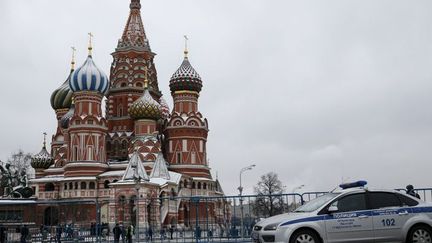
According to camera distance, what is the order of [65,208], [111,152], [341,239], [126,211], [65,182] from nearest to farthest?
[341,239], [65,208], [126,211], [65,182], [111,152]

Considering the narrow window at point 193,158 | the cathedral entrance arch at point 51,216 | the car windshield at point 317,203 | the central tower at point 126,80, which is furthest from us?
the central tower at point 126,80

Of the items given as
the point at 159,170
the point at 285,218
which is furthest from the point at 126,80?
the point at 285,218

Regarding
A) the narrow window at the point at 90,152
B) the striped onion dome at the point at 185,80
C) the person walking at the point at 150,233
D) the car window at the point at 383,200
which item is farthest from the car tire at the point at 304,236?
the striped onion dome at the point at 185,80

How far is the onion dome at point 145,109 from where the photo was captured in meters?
57.8

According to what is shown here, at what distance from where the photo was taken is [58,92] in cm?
6756

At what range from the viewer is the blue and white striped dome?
186 feet

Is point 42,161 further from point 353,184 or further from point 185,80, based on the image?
point 353,184

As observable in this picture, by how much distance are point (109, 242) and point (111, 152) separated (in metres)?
40.9

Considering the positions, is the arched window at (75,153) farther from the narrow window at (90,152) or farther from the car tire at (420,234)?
the car tire at (420,234)

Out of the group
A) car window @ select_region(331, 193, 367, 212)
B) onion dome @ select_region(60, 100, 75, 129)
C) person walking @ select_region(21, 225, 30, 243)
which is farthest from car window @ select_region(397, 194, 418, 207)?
onion dome @ select_region(60, 100, 75, 129)

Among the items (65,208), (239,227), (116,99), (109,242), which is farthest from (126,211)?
(116,99)

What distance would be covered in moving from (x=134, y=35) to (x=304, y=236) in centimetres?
5549

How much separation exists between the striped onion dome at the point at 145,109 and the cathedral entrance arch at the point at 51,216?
31042 millimetres

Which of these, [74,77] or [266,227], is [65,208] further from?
[74,77]
